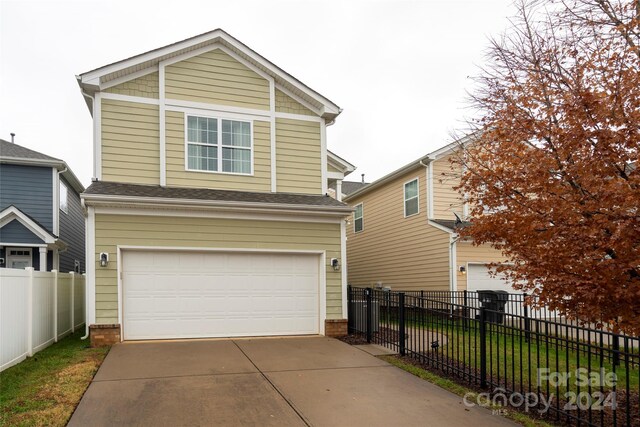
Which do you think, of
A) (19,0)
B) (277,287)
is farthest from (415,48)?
(19,0)

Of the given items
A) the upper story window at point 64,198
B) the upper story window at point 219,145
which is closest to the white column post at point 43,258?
the upper story window at point 64,198

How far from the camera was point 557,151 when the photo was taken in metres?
5.52

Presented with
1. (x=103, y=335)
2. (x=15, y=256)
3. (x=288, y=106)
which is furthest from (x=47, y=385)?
(x=15, y=256)

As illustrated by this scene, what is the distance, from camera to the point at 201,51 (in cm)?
1191

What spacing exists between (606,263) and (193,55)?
10405 millimetres

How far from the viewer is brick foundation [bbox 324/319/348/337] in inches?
446

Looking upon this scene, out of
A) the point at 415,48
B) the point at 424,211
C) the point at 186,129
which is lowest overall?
the point at 424,211

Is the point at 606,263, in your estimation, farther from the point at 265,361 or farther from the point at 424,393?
the point at 265,361

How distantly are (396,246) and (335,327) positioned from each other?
A: 7795 millimetres

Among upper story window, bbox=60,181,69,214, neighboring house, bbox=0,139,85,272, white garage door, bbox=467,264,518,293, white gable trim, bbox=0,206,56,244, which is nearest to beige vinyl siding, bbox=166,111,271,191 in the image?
white gable trim, bbox=0,206,56,244

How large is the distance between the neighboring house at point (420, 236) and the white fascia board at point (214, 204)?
13.8 feet

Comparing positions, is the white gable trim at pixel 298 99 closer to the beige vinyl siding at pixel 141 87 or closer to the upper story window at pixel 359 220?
the beige vinyl siding at pixel 141 87

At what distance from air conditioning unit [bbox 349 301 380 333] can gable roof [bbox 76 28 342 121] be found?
5.06 metres

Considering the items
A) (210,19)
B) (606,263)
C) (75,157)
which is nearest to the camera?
(606,263)
